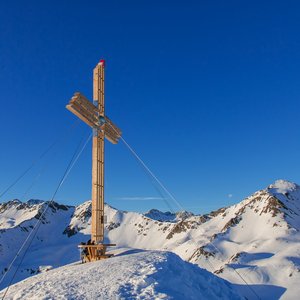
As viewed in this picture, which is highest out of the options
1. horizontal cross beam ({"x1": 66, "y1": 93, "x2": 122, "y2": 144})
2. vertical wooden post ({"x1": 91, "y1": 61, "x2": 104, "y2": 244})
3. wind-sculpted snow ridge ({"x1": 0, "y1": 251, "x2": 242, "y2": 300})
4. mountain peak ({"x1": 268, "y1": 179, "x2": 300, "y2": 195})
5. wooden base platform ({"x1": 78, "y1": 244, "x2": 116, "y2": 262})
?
mountain peak ({"x1": 268, "y1": 179, "x2": 300, "y2": 195})

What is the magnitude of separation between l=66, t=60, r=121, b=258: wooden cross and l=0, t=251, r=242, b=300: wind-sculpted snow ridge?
5.16 metres

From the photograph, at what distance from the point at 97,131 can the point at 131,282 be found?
11.0m

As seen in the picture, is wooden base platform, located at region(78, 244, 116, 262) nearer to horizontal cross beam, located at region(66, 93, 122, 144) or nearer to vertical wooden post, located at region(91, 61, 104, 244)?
vertical wooden post, located at region(91, 61, 104, 244)

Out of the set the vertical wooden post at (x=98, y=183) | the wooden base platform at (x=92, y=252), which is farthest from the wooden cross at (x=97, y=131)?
the wooden base platform at (x=92, y=252)

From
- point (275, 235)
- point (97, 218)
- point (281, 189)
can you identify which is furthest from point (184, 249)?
point (97, 218)

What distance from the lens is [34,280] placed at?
54.5 ft

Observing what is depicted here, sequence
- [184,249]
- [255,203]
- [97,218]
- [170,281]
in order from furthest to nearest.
Answer: [255,203] < [184,249] < [97,218] < [170,281]

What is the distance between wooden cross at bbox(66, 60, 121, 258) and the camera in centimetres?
2230

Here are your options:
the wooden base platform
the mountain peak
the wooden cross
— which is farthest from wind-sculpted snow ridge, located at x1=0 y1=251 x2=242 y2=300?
the mountain peak

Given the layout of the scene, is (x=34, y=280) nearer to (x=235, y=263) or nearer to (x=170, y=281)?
(x=170, y=281)

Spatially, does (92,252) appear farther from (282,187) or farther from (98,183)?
(282,187)

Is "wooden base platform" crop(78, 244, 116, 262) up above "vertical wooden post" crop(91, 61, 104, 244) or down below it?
below

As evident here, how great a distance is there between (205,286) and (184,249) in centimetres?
13894

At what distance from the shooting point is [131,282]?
15.0m
